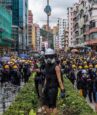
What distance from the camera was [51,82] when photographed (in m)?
12.1

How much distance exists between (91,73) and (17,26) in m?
138

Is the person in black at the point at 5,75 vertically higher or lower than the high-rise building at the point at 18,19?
lower

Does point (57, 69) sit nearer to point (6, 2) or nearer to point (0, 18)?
point (0, 18)

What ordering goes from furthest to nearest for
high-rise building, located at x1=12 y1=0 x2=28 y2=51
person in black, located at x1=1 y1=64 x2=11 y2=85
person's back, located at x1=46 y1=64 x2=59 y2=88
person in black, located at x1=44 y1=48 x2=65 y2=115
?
1. high-rise building, located at x1=12 y1=0 x2=28 y2=51
2. person in black, located at x1=1 y1=64 x2=11 y2=85
3. person's back, located at x1=46 y1=64 x2=59 y2=88
4. person in black, located at x1=44 y1=48 x2=65 y2=115

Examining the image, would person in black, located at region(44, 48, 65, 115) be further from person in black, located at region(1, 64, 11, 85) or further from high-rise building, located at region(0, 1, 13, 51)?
high-rise building, located at region(0, 1, 13, 51)

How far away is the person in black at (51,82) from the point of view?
11.9 metres

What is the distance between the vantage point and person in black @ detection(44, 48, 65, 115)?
39.1 ft

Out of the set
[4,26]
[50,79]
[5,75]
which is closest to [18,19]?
[4,26]

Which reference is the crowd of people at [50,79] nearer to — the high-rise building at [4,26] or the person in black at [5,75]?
the person in black at [5,75]

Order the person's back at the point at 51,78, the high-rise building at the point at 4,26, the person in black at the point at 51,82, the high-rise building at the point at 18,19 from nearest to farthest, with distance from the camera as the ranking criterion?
the person in black at the point at 51,82, the person's back at the point at 51,78, the high-rise building at the point at 4,26, the high-rise building at the point at 18,19

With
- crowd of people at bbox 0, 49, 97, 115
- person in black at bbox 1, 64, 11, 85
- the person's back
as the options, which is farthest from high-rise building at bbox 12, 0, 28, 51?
the person's back

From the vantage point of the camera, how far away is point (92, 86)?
76.0 feet

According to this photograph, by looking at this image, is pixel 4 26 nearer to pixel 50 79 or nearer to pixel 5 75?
pixel 5 75

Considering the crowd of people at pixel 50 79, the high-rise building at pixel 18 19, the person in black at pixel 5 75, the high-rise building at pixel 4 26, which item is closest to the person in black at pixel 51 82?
the crowd of people at pixel 50 79
